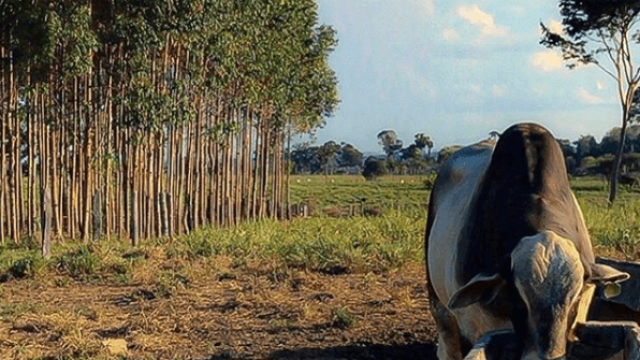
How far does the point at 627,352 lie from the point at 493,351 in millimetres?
492

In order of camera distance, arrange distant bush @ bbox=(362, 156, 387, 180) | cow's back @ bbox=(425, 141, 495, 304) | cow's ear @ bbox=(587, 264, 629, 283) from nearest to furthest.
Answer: cow's ear @ bbox=(587, 264, 629, 283), cow's back @ bbox=(425, 141, 495, 304), distant bush @ bbox=(362, 156, 387, 180)

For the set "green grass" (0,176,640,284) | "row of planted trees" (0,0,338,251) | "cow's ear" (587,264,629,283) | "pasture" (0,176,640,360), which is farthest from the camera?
"row of planted trees" (0,0,338,251)

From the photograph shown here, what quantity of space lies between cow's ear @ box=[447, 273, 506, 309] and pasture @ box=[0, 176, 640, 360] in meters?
3.43

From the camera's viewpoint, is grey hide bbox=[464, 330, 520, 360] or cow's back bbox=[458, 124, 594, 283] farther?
cow's back bbox=[458, 124, 594, 283]

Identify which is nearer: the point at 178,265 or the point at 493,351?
the point at 493,351

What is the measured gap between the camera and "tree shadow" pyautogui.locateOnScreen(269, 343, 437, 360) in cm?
691

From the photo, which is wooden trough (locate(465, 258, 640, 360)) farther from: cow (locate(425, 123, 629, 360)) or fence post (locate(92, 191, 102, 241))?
fence post (locate(92, 191, 102, 241))

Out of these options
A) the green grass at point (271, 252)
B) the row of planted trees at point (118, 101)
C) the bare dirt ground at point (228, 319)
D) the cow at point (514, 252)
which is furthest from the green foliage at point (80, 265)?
the cow at point (514, 252)

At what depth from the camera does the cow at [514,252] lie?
326 centimetres

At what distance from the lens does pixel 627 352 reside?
124 inches

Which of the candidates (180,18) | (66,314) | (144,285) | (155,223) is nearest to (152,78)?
(180,18)

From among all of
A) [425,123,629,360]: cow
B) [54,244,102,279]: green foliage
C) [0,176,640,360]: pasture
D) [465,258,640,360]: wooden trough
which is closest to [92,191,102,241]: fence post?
[0,176,640,360]: pasture

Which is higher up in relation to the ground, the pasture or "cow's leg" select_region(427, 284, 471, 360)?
"cow's leg" select_region(427, 284, 471, 360)

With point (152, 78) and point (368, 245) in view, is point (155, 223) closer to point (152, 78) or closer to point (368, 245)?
point (152, 78)
